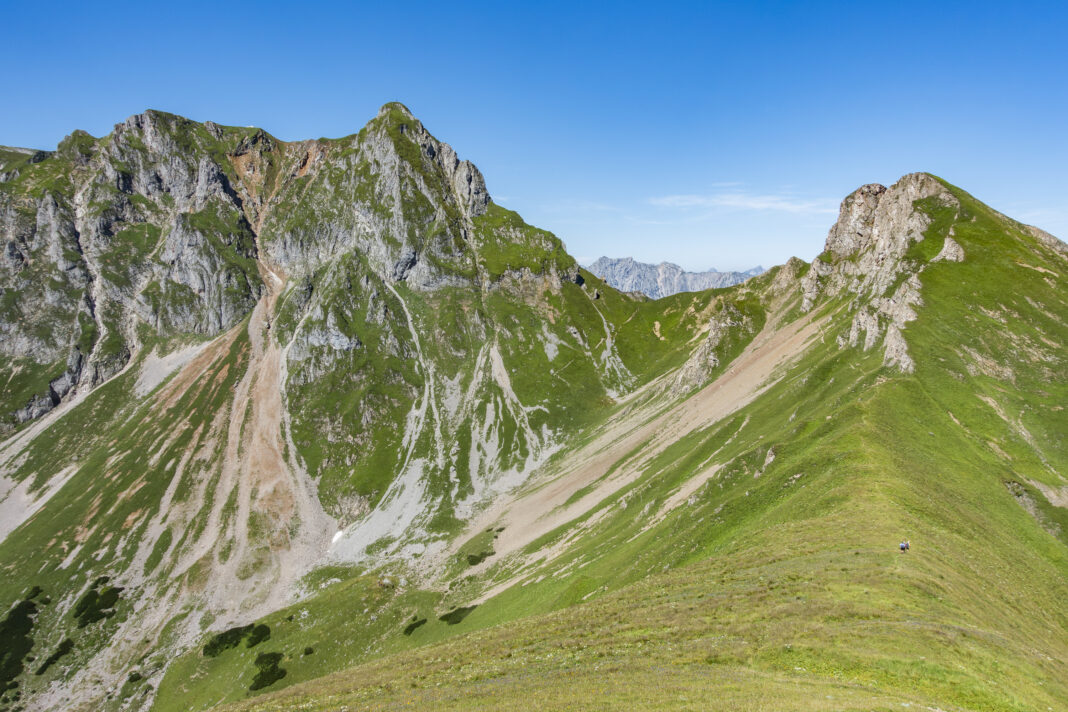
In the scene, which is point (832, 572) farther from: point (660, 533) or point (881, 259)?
point (881, 259)

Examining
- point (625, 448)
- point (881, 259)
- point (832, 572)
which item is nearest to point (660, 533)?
point (832, 572)

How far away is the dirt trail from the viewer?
119m

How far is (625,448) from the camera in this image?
139125 millimetres

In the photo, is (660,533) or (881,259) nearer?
(660,533)

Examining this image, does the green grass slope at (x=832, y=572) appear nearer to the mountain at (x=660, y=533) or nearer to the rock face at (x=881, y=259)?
the mountain at (x=660, y=533)

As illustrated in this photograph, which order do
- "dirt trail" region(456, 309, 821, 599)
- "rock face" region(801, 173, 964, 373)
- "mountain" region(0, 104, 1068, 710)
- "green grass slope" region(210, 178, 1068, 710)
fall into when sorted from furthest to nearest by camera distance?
"dirt trail" region(456, 309, 821, 599) < "rock face" region(801, 173, 964, 373) < "mountain" region(0, 104, 1068, 710) < "green grass slope" region(210, 178, 1068, 710)

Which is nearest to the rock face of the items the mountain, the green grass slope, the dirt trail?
the mountain

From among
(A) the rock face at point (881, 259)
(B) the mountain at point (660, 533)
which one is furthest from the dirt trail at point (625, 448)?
(A) the rock face at point (881, 259)

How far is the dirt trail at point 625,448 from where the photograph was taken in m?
119

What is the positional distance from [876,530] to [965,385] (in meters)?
55.1

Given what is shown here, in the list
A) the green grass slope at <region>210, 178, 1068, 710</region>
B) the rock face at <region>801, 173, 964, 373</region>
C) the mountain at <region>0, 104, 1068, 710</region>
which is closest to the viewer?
the green grass slope at <region>210, 178, 1068, 710</region>

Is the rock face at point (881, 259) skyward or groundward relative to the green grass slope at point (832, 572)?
skyward

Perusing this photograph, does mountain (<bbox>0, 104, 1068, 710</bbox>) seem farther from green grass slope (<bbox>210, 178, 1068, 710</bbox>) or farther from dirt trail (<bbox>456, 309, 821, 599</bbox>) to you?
dirt trail (<bbox>456, 309, 821, 599</bbox>)

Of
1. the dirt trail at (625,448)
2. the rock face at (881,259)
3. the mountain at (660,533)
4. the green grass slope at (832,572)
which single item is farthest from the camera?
the dirt trail at (625,448)
